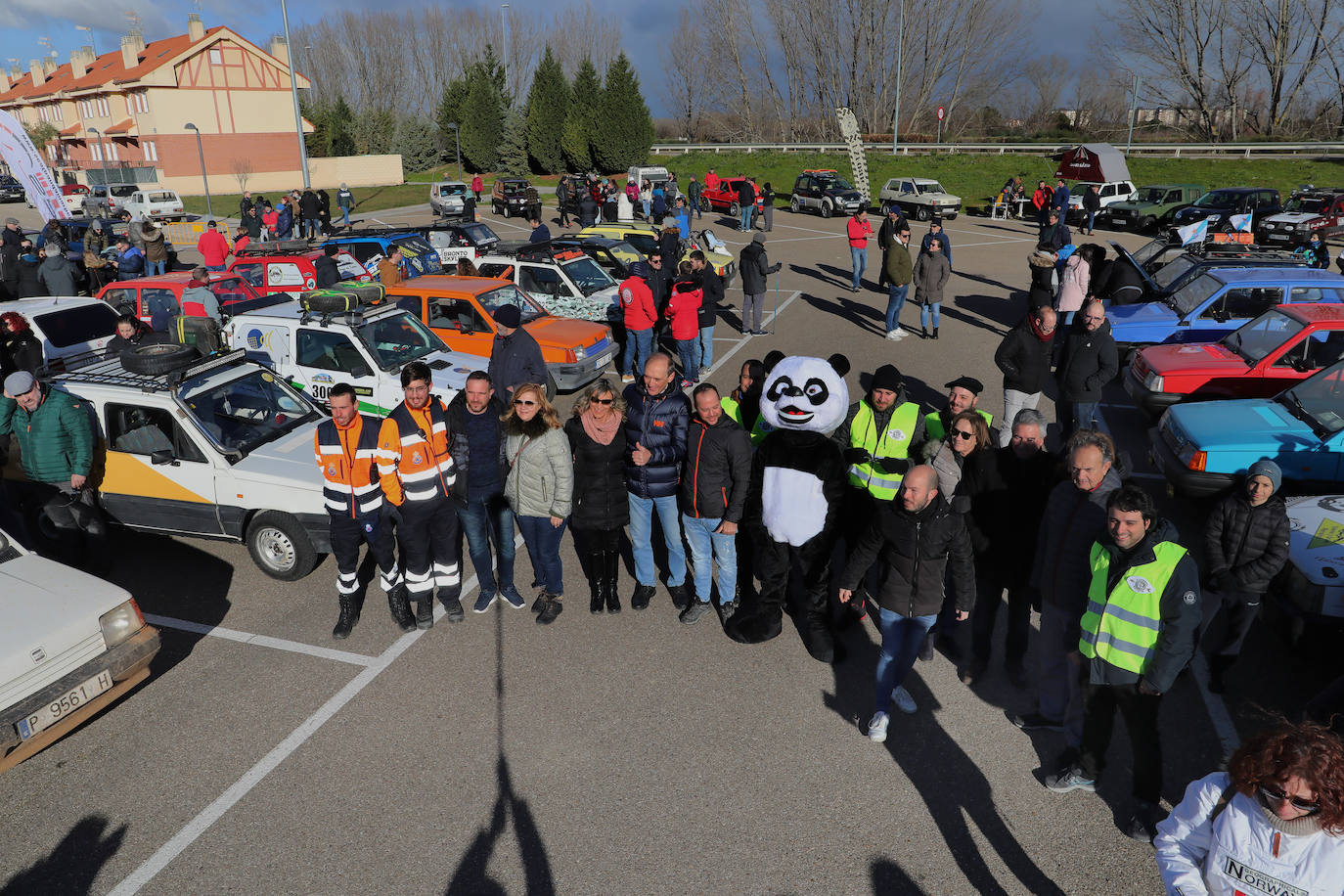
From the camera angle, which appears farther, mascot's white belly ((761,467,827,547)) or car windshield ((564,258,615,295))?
car windshield ((564,258,615,295))

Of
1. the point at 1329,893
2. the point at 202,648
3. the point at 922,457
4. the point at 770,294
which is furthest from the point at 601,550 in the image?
the point at 770,294

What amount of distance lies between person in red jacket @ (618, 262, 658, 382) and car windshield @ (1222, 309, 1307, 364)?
7.10 metres

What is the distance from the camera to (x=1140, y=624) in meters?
3.90

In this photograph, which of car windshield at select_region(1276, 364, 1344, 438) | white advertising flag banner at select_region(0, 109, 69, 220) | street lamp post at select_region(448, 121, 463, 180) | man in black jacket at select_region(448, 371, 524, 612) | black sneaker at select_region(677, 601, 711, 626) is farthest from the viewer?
street lamp post at select_region(448, 121, 463, 180)

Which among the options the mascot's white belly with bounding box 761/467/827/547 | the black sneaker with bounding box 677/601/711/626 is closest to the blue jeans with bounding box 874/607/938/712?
the mascot's white belly with bounding box 761/467/827/547

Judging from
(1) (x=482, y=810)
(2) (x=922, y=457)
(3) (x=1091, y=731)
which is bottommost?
(1) (x=482, y=810)

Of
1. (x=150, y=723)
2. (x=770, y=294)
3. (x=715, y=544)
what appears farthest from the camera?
(x=770, y=294)

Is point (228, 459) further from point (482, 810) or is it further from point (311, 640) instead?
point (482, 810)

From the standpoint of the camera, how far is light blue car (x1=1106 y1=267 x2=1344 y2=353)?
436 inches

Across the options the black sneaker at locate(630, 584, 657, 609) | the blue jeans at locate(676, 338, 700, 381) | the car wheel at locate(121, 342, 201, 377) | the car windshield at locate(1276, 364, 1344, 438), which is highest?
the car wheel at locate(121, 342, 201, 377)

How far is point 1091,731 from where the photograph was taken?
14.3 feet

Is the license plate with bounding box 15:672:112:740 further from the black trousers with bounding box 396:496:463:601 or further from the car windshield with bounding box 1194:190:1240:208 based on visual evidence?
the car windshield with bounding box 1194:190:1240:208

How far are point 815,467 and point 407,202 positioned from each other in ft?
145

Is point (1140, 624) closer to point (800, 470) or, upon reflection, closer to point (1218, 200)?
point (800, 470)
